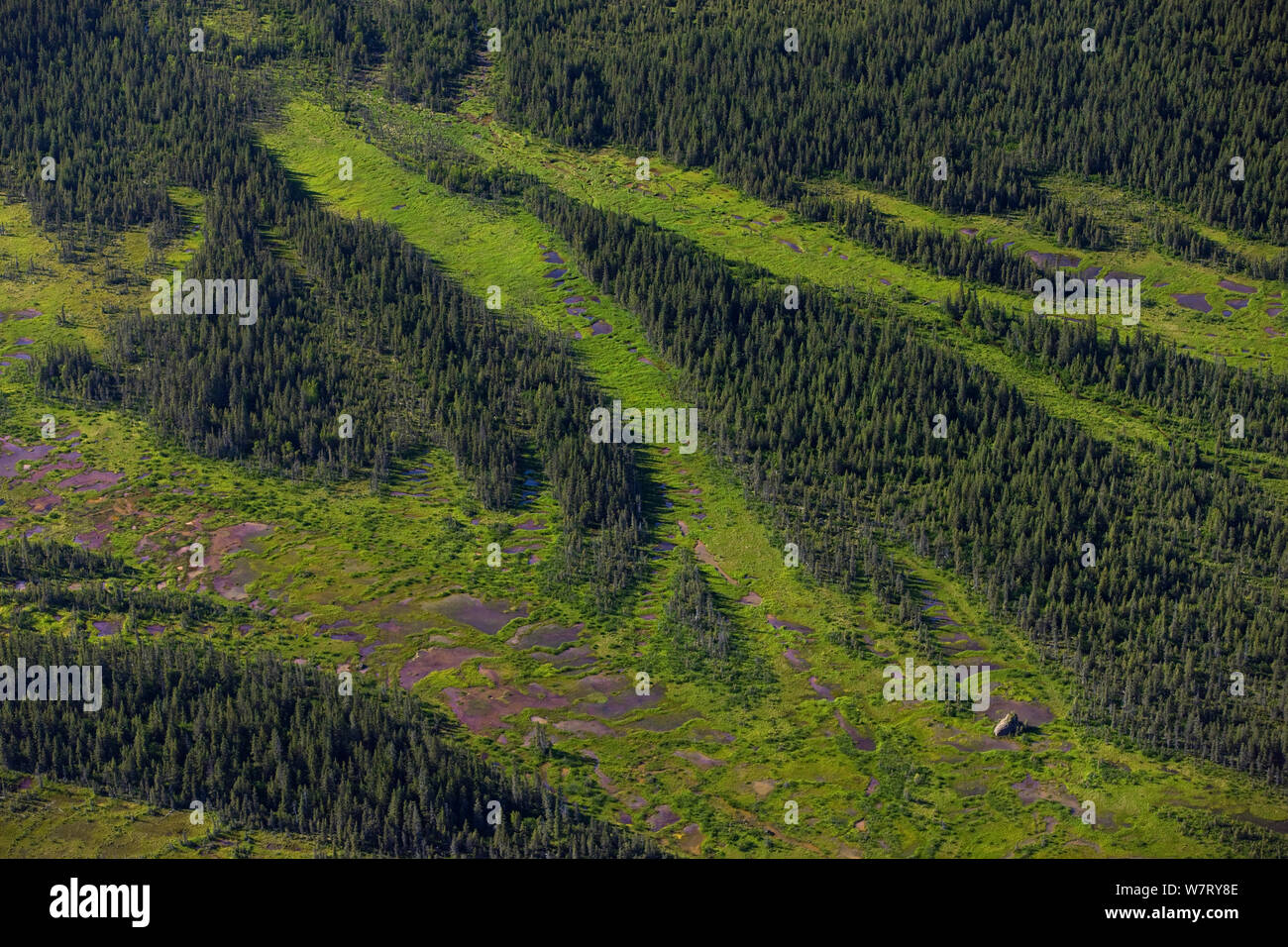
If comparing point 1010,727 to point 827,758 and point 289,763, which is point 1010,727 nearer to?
point 827,758

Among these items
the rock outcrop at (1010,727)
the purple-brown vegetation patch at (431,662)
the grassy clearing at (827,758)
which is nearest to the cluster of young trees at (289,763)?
the purple-brown vegetation patch at (431,662)

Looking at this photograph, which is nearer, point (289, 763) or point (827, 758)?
point (289, 763)

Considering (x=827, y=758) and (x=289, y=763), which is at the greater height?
(x=289, y=763)

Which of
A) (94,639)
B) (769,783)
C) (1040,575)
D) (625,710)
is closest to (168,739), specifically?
(94,639)

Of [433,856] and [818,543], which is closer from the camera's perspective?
[433,856]

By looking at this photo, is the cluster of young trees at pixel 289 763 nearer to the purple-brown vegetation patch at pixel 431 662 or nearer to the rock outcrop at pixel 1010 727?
the purple-brown vegetation patch at pixel 431 662

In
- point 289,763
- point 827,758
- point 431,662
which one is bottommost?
point 827,758

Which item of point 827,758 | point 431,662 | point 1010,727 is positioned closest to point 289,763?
point 431,662
